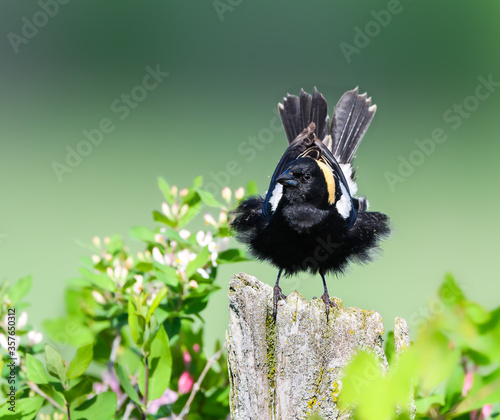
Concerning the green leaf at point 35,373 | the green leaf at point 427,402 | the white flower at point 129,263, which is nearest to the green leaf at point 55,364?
the green leaf at point 35,373

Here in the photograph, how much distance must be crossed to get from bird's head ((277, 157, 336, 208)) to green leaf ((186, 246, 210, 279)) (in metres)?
0.44

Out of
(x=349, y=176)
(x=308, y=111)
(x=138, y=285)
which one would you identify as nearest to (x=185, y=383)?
(x=138, y=285)

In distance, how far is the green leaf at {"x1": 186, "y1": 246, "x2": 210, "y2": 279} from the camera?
1.50m

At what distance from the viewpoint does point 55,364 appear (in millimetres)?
1228

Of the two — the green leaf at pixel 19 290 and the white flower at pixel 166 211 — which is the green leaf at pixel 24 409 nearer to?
the green leaf at pixel 19 290

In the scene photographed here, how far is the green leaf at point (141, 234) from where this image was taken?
5.37 ft

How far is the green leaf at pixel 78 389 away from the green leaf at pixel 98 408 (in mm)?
25

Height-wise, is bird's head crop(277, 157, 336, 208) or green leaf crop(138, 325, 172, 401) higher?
bird's head crop(277, 157, 336, 208)

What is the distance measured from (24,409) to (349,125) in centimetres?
179

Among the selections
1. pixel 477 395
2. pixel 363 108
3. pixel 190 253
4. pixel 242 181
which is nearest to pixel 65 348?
pixel 190 253

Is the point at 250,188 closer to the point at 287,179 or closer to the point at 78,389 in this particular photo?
Result: the point at 287,179

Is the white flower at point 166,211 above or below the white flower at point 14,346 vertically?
above

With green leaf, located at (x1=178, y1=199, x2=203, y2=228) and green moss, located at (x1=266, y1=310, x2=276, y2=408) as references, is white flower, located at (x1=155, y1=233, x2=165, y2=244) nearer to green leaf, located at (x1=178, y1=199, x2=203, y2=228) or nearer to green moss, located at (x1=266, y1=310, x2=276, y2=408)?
green leaf, located at (x1=178, y1=199, x2=203, y2=228)

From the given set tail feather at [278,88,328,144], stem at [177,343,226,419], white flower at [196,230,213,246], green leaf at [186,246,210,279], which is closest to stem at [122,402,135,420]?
stem at [177,343,226,419]
